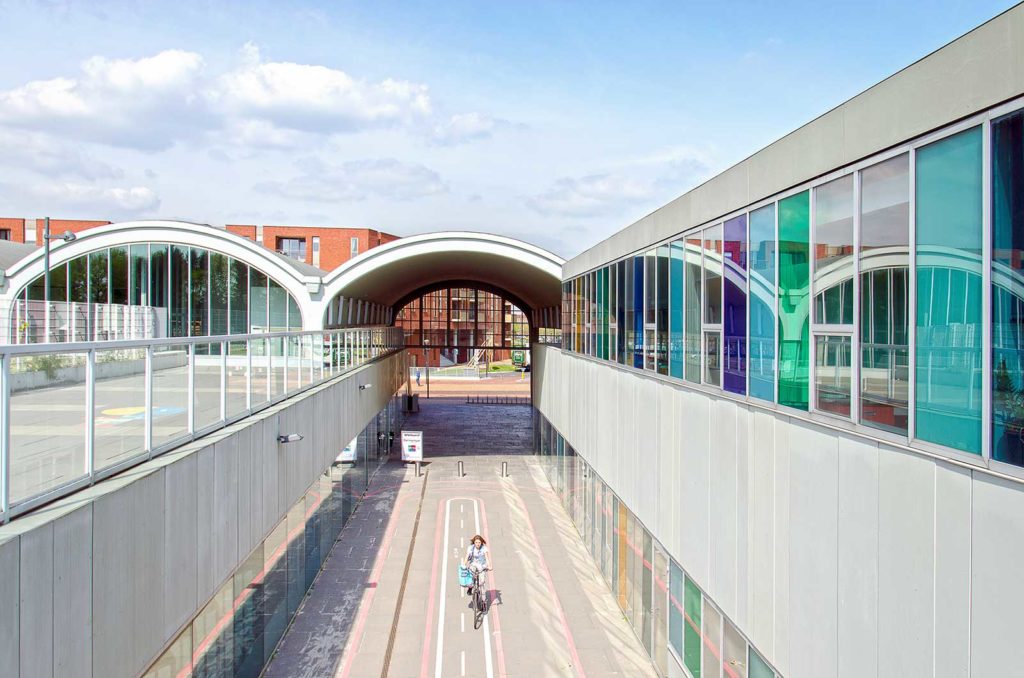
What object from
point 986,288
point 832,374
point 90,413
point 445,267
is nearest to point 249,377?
point 90,413

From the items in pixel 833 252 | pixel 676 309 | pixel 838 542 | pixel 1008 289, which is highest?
pixel 833 252

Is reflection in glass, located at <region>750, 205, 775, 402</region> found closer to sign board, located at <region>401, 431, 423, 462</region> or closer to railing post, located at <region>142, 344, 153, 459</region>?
railing post, located at <region>142, 344, 153, 459</region>

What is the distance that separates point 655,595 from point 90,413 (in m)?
8.67

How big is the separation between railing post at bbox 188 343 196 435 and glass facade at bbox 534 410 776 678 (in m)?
6.10

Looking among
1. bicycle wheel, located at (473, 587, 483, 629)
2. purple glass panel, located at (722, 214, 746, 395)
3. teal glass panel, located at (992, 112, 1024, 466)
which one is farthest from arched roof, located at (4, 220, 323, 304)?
teal glass panel, located at (992, 112, 1024, 466)

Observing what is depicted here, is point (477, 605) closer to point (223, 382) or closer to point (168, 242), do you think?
point (223, 382)

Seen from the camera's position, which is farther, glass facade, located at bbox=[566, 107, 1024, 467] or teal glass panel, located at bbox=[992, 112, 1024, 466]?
glass facade, located at bbox=[566, 107, 1024, 467]

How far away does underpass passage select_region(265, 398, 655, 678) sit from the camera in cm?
1202

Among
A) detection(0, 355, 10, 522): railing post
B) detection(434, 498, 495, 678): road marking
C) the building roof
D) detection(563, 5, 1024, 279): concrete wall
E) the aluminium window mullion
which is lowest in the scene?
detection(434, 498, 495, 678): road marking

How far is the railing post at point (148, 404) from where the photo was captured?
255 inches

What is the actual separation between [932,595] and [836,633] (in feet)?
4.14

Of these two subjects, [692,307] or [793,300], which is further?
[692,307]

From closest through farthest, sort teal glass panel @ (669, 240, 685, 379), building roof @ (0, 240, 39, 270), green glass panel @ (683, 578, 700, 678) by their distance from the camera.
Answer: green glass panel @ (683, 578, 700, 678) < teal glass panel @ (669, 240, 685, 379) < building roof @ (0, 240, 39, 270)

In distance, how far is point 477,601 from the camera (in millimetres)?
13820
